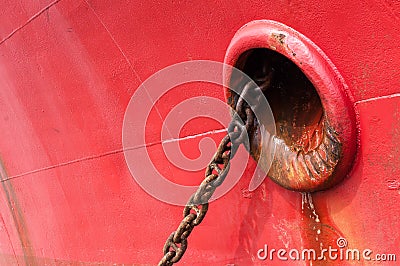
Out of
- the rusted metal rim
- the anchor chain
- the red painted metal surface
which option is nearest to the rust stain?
the red painted metal surface

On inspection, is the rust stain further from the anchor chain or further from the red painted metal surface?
the anchor chain

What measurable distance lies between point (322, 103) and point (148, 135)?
98 cm

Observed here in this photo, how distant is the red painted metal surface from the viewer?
4.83ft

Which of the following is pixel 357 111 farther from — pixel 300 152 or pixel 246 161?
pixel 246 161

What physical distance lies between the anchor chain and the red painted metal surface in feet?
0.78

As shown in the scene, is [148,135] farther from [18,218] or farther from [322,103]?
[18,218]

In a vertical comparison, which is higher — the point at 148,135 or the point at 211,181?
the point at 148,135

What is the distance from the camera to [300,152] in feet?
5.58

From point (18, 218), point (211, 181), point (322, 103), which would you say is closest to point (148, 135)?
point (211, 181)

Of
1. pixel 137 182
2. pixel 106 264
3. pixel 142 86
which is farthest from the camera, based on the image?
pixel 106 264

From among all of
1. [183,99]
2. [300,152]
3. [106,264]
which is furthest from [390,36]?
[106,264]

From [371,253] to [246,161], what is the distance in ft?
1.93

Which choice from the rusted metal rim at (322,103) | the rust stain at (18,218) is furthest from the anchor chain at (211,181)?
the rust stain at (18,218)

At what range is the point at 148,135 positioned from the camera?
227 centimetres
